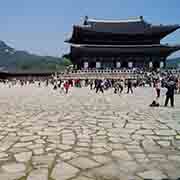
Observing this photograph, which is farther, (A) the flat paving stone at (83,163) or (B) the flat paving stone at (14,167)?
(A) the flat paving stone at (83,163)

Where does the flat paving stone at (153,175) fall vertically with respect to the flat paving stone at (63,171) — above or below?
below

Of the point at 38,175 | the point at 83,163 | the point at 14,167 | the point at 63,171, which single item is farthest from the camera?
the point at 83,163

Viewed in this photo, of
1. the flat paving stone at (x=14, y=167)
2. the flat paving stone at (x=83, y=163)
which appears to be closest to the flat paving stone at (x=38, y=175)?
the flat paving stone at (x=14, y=167)

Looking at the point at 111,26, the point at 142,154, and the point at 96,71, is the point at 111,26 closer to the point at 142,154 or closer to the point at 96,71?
the point at 96,71

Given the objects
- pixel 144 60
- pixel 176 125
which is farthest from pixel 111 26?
pixel 176 125

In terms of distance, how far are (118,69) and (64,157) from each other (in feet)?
134

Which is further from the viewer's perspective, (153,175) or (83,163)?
(83,163)

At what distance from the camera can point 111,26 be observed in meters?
53.1

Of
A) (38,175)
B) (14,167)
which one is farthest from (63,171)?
(14,167)

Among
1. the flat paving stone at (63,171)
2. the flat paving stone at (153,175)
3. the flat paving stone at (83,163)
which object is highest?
the flat paving stone at (83,163)

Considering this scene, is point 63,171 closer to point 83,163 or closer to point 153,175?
point 83,163

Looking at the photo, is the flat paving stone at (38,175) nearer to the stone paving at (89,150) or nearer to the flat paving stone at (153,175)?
the stone paving at (89,150)

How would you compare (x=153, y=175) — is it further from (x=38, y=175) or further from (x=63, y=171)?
(x=38, y=175)

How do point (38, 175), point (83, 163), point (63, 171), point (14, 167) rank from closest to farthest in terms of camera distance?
point (38, 175) < point (63, 171) < point (14, 167) < point (83, 163)
